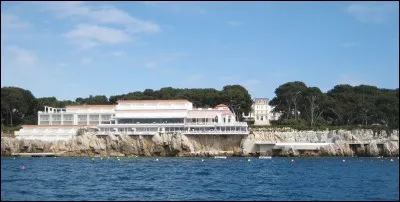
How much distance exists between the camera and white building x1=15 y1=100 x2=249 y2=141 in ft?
335

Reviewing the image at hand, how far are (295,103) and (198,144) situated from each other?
1426 inches

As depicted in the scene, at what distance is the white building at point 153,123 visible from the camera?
102 metres

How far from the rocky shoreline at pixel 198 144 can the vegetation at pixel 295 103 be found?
8.32 m

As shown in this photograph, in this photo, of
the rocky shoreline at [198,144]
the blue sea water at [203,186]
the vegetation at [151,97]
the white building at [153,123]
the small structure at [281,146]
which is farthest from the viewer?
the vegetation at [151,97]

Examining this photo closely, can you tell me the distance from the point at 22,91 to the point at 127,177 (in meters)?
85.6

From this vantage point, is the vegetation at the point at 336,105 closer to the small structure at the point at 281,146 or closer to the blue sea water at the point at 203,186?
the small structure at the point at 281,146

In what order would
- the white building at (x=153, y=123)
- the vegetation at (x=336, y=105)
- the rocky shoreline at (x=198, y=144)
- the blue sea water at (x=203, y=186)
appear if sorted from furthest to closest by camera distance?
1. the vegetation at (x=336, y=105)
2. the white building at (x=153, y=123)
3. the rocky shoreline at (x=198, y=144)
4. the blue sea water at (x=203, y=186)

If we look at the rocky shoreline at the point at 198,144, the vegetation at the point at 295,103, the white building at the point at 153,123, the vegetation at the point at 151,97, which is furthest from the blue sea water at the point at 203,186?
the vegetation at the point at 151,97

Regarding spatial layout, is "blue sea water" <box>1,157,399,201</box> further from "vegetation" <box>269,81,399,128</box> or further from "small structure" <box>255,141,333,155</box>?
"vegetation" <box>269,81,399,128</box>

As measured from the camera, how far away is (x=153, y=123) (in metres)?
106

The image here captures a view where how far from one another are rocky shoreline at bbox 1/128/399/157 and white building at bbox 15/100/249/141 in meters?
1.77

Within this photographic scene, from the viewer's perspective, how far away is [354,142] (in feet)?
321

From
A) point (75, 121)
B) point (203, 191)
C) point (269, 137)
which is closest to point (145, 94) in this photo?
point (75, 121)

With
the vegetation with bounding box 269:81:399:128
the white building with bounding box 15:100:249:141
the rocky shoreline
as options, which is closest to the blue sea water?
the rocky shoreline
